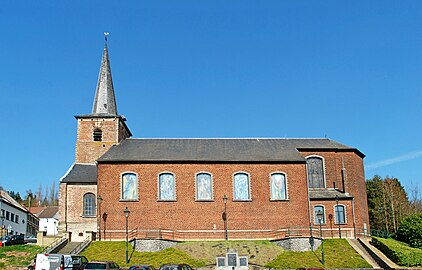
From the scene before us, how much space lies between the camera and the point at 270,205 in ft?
135

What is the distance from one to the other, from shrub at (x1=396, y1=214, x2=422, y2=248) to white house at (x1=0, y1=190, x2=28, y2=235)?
4044 centimetres

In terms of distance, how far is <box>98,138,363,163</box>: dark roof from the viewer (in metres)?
42.0

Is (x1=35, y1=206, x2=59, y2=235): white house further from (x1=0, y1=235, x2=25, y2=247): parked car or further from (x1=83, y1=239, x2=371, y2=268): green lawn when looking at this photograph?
(x1=83, y1=239, x2=371, y2=268): green lawn

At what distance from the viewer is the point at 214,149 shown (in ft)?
145

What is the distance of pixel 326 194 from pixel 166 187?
13.7 metres

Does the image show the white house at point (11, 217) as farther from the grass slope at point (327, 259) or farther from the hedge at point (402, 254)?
the hedge at point (402, 254)

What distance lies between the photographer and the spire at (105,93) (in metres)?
48.3

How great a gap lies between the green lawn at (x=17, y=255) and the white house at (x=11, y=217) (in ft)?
69.4

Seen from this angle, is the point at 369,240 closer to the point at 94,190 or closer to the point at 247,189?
the point at 247,189

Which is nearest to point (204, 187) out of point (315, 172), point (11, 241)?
point (315, 172)

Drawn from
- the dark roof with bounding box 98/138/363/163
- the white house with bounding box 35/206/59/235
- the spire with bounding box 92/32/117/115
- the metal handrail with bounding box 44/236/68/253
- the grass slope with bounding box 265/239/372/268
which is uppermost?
the spire with bounding box 92/32/117/115

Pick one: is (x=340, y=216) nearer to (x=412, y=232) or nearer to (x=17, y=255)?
(x=412, y=232)

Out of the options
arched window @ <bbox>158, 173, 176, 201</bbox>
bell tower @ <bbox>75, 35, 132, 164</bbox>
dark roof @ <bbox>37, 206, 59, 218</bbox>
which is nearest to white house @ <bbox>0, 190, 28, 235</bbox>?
bell tower @ <bbox>75, 35, 132, 164</bbox>

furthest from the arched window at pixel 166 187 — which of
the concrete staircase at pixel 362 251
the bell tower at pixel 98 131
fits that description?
the concrete staircase at pixel 362 251
